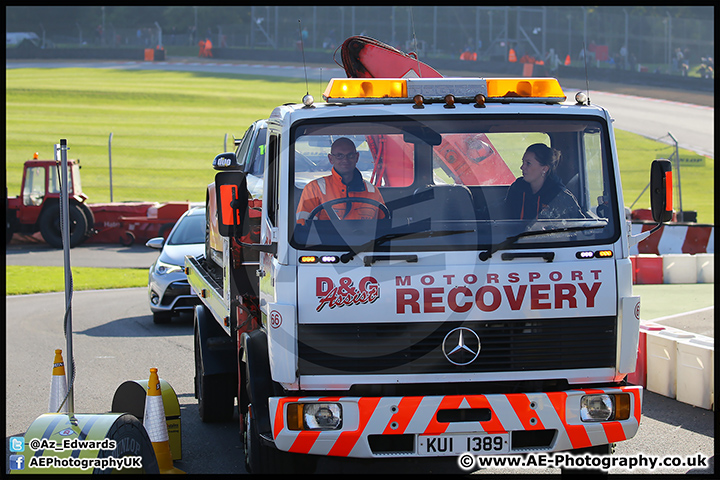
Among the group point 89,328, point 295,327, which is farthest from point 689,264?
point 295,327

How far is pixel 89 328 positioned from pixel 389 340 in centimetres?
873

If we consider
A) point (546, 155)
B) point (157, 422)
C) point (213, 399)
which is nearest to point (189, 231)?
point (213, 399)

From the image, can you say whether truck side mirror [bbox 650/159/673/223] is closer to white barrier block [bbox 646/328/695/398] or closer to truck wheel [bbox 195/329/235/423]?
white barrier block [bbox 646/328/695/398]

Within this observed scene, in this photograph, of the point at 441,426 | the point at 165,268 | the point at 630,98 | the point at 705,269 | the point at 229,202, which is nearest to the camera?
the point at 441,426

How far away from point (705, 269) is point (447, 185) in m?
11.8

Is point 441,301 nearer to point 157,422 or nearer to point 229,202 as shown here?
point 229,202

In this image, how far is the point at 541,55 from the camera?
193 ft

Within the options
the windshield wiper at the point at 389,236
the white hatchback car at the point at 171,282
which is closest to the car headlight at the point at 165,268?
the white hatchback car at the point at 171,282

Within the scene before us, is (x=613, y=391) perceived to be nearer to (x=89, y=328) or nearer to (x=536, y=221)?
(x=536, y=221)

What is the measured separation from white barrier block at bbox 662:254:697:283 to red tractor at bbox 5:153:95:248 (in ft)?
48.7

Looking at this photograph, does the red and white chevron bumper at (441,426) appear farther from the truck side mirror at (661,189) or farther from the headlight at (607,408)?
the truck side mirror at (661,189)

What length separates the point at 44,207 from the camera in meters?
22.9

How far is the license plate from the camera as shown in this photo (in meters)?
4.84

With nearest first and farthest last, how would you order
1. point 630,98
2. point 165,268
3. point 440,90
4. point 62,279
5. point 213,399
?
point 440,90 < point 213,399 < point 165,268 < point 62,279 < point 630,98
